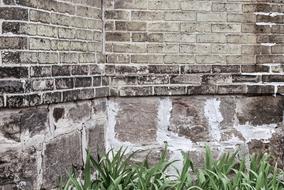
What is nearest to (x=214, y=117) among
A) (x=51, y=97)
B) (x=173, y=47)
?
(x=173, y=47)

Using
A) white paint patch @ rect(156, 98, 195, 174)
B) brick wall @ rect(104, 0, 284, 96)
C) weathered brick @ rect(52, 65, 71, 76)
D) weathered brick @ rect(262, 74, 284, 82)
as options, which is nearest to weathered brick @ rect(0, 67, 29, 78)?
weathered brick @ rect(52, 65, 71, 76)

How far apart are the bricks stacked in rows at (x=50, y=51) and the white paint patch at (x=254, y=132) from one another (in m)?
1.22

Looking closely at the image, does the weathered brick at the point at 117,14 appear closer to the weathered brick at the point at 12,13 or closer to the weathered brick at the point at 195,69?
the weathered brick at the point at 195,69

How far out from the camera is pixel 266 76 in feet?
14.9

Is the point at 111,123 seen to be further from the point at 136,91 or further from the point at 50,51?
the point at 50,51

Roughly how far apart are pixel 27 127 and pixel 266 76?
2.21 metres

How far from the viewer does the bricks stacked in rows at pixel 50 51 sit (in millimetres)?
3189

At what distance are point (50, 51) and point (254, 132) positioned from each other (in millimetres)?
1962

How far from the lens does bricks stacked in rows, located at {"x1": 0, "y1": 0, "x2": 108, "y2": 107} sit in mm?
3189

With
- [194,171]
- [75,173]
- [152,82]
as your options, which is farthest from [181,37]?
[75,173]

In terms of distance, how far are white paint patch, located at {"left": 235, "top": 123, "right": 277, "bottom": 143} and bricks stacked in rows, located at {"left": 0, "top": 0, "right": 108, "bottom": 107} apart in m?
1.22

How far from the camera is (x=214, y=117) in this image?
14.7 feet

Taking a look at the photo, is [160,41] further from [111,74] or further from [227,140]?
[227,140]

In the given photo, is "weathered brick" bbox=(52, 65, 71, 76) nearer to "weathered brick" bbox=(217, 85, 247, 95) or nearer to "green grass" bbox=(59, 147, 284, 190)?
"green grass" bbox=(59, 147, 284, 190)
